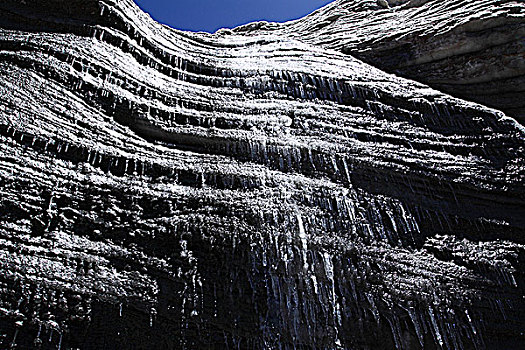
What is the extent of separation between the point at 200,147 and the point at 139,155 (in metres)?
0.75

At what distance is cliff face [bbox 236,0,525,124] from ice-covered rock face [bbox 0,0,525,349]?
1252 mm

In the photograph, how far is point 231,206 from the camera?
436 cm

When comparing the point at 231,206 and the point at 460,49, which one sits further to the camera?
the point at 460,49

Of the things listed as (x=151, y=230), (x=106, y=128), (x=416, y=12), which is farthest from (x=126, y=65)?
(x=416, y=12)

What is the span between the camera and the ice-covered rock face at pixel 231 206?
11.9ft

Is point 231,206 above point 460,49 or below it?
below

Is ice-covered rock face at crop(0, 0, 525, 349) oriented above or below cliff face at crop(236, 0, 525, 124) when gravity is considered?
below

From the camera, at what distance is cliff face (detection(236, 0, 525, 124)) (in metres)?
6.50

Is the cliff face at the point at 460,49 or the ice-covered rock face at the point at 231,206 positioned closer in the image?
the ice-covered rock face at the point at 231,206

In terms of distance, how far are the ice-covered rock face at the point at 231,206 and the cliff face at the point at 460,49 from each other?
125cm

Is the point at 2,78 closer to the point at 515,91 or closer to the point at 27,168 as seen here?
the point at 27,168

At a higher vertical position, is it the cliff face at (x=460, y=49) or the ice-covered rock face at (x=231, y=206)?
the cliff face at (x=460, y=49)

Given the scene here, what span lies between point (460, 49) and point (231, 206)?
4.84 m

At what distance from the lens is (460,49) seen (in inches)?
265
